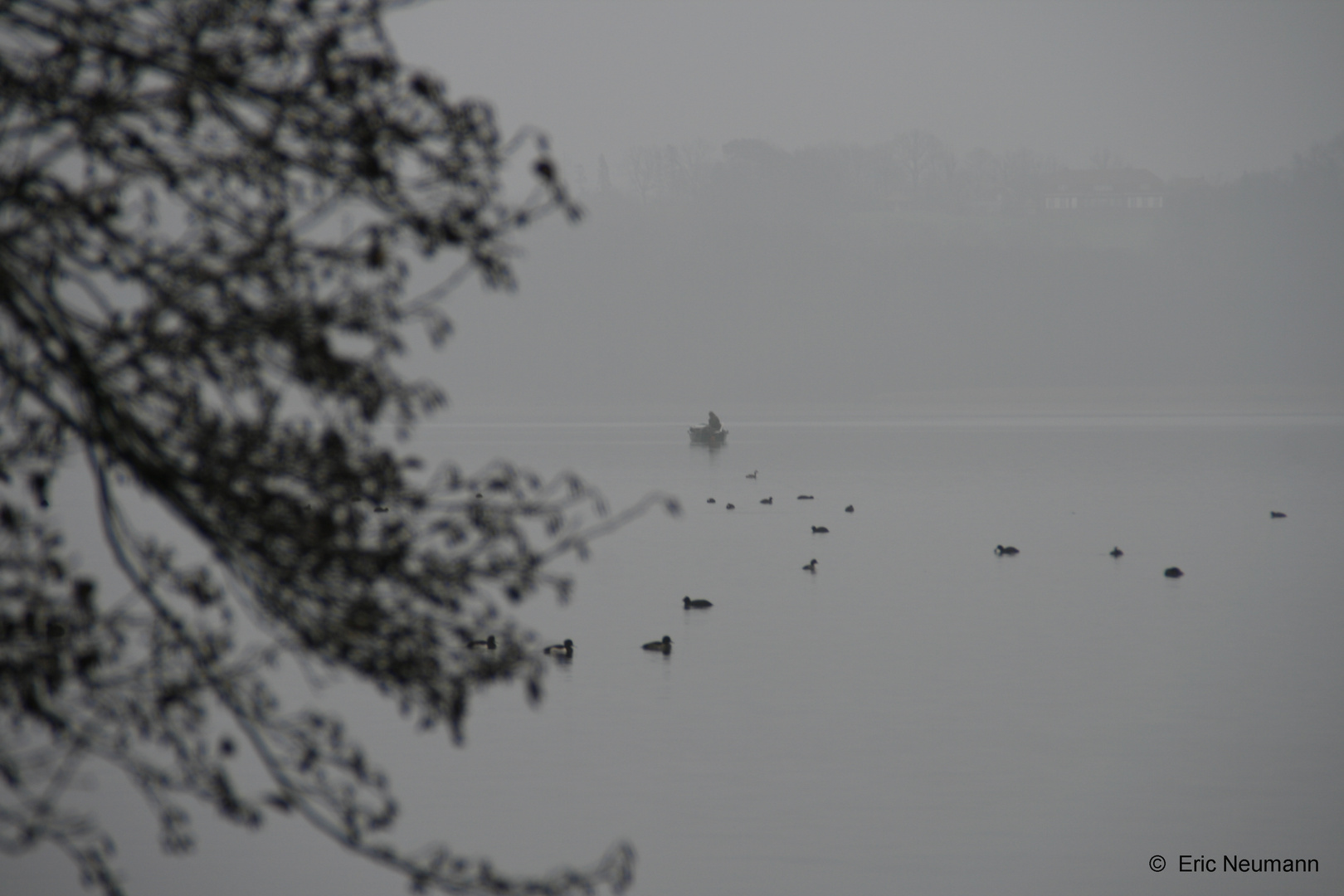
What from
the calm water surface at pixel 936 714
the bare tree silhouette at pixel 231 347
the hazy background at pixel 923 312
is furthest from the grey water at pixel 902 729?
the hazy background at pixel 923 312

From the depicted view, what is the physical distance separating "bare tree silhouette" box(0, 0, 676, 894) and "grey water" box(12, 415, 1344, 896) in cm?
669

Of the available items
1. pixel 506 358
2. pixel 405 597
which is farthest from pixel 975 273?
pixel 405 597

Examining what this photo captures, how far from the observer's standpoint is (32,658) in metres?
6.28

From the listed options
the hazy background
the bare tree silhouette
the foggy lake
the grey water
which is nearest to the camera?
the bare tree silhouette

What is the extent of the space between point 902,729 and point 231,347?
1281 cm

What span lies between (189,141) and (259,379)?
1.19 metres

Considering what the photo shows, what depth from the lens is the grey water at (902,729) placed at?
1346 centimetres

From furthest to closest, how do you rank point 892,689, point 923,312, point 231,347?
1. point 923,312
2. point 892,689
3. point 231,347

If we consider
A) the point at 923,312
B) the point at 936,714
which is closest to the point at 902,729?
the point at 936,714

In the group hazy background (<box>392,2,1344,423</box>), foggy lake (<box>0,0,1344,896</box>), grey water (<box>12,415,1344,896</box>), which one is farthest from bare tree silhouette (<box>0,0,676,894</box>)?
hazy background (<box>392,2,1344,423</box>)

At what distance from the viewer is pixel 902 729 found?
58.3 feet

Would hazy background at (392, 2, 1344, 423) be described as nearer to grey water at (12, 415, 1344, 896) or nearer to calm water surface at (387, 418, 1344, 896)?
calm water surface at (387, 418, 1344, 896)

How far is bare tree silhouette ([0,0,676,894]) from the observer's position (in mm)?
6402

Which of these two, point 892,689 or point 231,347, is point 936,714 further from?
point 231,347
